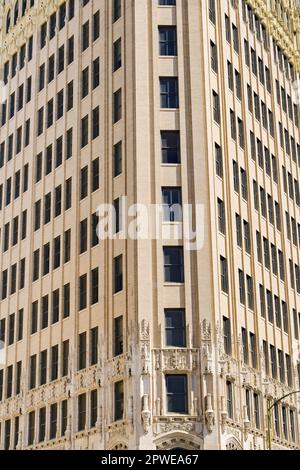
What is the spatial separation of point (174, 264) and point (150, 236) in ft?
7.84

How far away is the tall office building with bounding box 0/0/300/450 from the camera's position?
5316 centimetres

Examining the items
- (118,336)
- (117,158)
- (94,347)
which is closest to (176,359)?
(118,336)

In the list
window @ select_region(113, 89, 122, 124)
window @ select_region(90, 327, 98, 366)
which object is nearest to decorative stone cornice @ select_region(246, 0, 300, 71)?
window @ select_region(113, 89, 122, 124)

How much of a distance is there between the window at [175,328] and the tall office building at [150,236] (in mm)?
88

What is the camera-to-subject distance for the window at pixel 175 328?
5322 centimetres

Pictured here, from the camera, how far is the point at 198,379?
171ft

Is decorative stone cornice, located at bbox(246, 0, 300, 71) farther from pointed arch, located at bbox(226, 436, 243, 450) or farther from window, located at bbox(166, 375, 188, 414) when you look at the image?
pointed arch, located at bbox(226, 436, 243, 450)

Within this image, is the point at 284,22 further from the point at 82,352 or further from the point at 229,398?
the point at 229,398

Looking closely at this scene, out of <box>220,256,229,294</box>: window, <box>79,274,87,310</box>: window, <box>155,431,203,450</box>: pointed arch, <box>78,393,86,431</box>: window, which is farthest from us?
<box>79,274,87,310</box>: window

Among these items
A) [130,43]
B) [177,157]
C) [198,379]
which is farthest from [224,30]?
[198,379]

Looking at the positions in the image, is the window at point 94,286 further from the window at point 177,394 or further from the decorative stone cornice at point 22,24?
the decorative stone cornice at point 22,24

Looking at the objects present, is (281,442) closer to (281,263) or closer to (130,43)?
(281,263)

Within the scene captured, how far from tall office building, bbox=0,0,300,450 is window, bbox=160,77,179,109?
11 cm
